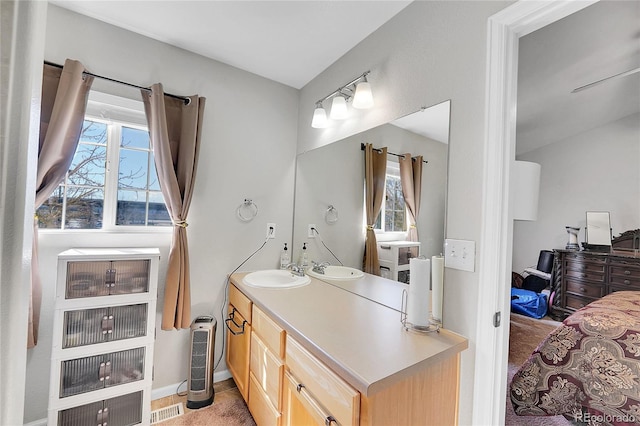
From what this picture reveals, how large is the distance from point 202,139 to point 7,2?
1.83 m

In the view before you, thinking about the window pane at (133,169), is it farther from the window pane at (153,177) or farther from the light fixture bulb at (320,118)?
the light fixture bulb at (320,118)

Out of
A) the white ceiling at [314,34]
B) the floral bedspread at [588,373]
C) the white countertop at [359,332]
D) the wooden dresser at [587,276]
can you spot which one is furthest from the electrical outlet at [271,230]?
the wooden dresser at [587,276]

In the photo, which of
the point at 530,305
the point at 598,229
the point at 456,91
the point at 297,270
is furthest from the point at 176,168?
the point at 598,229

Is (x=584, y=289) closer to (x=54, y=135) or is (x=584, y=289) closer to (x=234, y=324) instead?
(x=234, y=324)

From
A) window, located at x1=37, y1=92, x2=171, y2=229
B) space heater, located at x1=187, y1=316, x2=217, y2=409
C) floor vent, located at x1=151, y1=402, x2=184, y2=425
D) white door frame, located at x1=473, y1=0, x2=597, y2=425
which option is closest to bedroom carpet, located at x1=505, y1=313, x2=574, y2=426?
white door frame, located at x1=473, y1=0, x2=597, y2=425

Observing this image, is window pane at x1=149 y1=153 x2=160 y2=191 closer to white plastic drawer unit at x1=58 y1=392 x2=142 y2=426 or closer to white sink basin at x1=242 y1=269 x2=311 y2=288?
white sink basin at x1=242 y1=269 x2=311 y2=288

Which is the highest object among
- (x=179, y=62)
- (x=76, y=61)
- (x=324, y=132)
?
(x=179, y=62)

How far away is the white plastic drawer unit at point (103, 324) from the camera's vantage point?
1.43 meters

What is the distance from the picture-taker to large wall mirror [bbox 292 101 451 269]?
4.11ft

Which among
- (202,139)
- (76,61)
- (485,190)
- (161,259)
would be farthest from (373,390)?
(76,61)

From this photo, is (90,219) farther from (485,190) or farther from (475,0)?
(475,0)

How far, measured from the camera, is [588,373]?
142cm

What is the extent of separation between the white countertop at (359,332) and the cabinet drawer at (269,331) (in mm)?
53

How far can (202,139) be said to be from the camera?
78.2 inches
